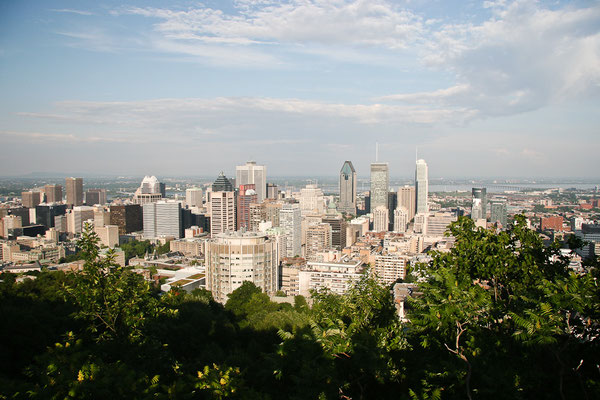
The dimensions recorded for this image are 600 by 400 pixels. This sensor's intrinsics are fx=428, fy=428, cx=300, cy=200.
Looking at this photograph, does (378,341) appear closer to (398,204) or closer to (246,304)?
(246,304)

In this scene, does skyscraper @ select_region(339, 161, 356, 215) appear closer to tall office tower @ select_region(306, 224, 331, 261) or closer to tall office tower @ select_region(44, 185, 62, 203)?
tall office tower @ select_region(306, 224, 331, 261)

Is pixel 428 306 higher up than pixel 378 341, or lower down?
higher up

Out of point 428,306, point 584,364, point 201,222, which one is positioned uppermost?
point 428,306

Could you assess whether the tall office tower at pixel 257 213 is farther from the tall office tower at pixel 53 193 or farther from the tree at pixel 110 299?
the tree at pixel 110 299

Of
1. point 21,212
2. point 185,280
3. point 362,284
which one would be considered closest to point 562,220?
point 185,280

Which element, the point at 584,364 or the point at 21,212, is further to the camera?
the point at 21,212

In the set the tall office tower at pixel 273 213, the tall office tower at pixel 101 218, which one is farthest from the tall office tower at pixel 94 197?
the tall office tower at pixel 273 213

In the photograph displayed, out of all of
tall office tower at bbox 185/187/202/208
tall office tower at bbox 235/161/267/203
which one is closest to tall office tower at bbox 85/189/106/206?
tall office tower at bbox 185/187/202/208
